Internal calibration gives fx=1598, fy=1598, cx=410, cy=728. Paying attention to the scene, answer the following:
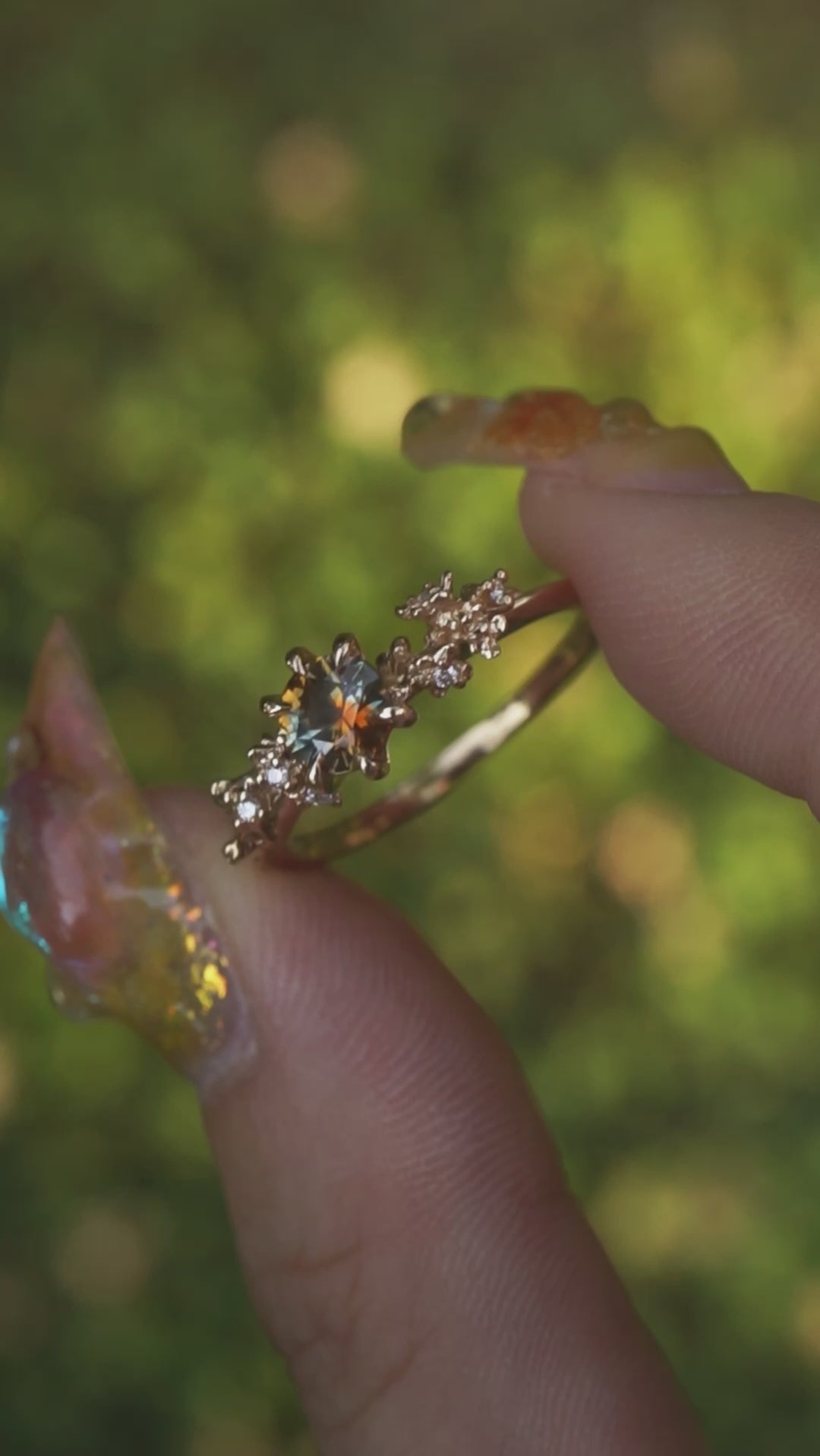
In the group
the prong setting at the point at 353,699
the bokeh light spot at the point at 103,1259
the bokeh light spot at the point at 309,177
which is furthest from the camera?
the bokeh light spot at the point at 309,177

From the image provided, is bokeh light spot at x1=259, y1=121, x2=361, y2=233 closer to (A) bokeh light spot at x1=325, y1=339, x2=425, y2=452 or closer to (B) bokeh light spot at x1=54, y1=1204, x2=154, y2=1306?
(A) bokeh light spot at x1=325, y1=339, x2=425, y2=452

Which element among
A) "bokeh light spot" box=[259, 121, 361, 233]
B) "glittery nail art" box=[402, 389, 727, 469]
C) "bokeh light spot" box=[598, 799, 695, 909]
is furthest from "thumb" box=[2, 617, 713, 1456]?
"bokeh light spot" box=[259, 121, 361, 233]

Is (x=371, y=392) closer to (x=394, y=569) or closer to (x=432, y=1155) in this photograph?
(x=394, y=569)

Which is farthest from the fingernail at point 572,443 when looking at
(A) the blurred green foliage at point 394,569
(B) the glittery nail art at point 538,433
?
(A) the blurred green foliage at point 394,569

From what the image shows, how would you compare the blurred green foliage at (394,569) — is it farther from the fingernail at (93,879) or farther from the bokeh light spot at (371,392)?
the fingernail at (93,879)

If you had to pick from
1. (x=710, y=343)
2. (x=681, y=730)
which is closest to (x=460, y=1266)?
(x=681, y=730)

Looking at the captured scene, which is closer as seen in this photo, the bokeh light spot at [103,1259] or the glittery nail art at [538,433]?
the glittery nail art at [538,433]
